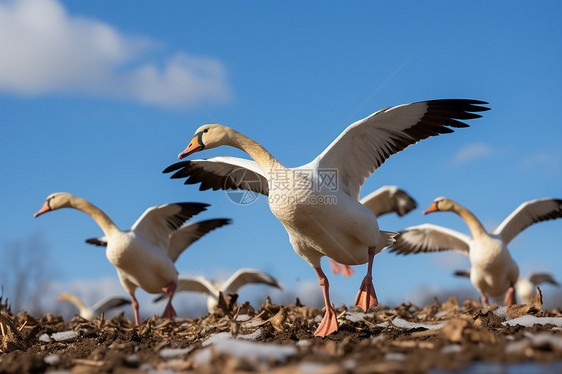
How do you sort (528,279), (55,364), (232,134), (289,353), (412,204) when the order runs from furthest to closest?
(528,279) → (412,204) → (232,134) → (55,364) → (289,353)

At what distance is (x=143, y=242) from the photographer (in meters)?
11.5

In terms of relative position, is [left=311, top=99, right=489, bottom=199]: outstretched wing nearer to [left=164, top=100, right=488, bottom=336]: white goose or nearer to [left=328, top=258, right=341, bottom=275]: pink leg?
[left=164, top=100, right=488, bottom=336]: white goose

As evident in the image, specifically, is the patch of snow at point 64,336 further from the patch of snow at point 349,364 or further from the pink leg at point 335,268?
the pink leg at point 335,268

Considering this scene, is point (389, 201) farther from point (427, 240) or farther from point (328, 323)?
point (328, 323)

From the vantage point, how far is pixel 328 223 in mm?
5938

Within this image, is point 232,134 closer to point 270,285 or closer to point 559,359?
point 559,359

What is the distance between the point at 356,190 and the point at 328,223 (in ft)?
4.98

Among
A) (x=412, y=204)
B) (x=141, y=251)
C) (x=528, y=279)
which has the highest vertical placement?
(x=412, y=204)

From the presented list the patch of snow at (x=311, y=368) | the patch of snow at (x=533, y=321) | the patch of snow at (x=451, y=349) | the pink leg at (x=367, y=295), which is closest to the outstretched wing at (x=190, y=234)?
A: the pink leg at (x=367, y=295)

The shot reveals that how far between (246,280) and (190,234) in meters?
5.63

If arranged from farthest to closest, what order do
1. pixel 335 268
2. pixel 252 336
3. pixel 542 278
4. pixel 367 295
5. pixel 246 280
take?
pixel 542 278
pixel 246 280
pixel 335 268
pixel 367 295
pixel 252 336

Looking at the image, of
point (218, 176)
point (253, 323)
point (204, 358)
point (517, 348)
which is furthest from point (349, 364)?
point (218, 176)

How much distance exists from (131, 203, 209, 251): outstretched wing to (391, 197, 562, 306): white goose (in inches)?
238

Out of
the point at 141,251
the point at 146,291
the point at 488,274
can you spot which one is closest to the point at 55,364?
the point at 141,251
